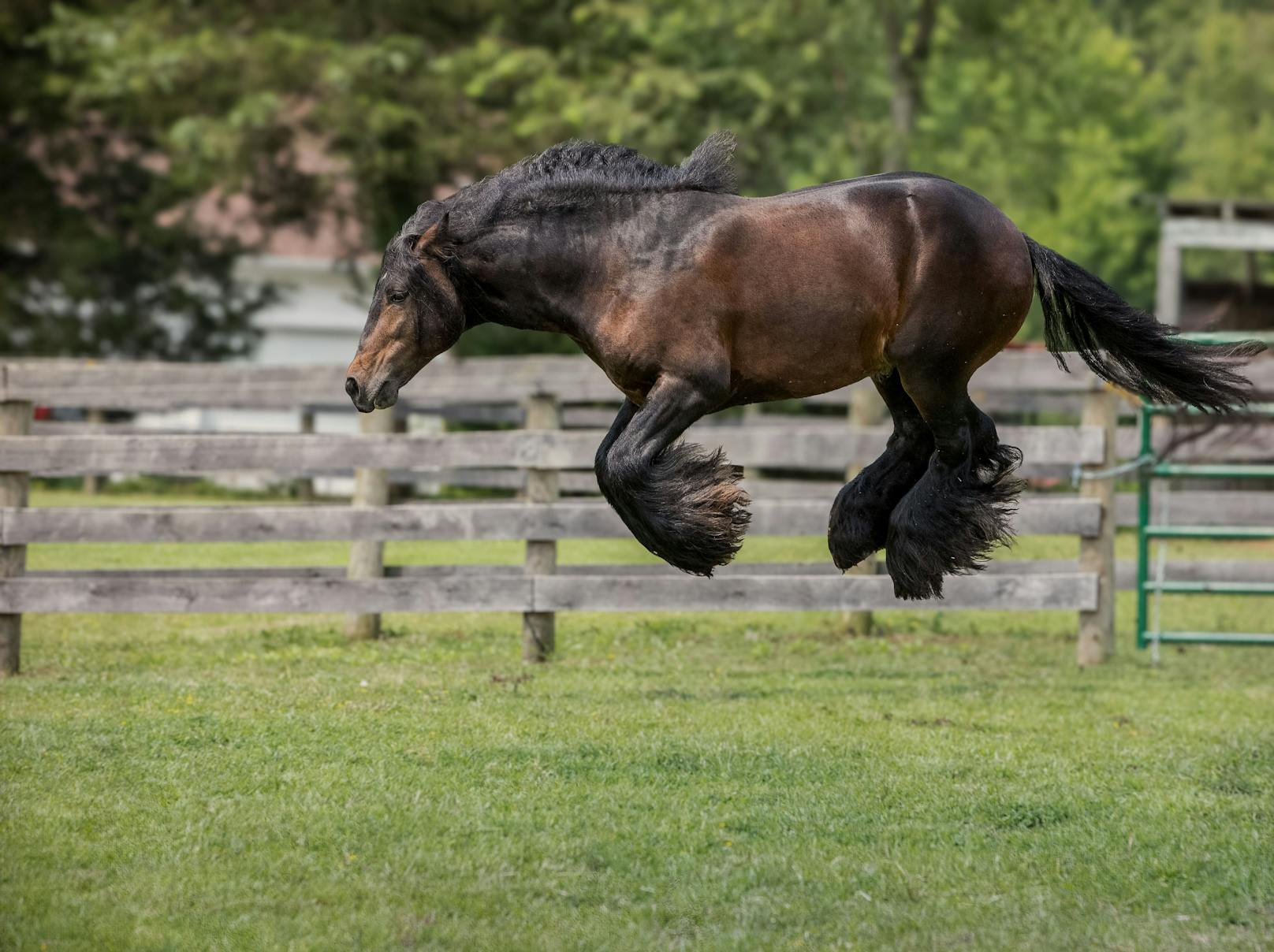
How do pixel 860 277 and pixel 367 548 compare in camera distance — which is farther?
pixel 367 548

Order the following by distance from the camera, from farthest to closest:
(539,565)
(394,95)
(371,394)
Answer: (394,95), (539,565), (371,394)

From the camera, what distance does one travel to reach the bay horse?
4902 millimetres

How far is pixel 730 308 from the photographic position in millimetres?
4922

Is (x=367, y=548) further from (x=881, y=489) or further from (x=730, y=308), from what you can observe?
(x=730, y=308)

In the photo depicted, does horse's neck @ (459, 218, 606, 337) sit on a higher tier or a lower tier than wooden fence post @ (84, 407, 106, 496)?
higher

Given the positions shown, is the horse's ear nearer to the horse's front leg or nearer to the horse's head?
the horse's head

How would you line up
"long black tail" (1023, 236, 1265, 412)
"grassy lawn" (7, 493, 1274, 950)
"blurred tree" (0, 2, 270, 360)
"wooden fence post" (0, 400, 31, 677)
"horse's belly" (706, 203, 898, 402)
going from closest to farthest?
"grassy lawn" (7, 493, 1274, 950), "horse's belly" (706, 203, 898, 402), "long black tail" (1023, 236, 1265, 412), "wooden fence post" (0, 400, 31, 677), "blurred tree" (0, 2, 270, 360)

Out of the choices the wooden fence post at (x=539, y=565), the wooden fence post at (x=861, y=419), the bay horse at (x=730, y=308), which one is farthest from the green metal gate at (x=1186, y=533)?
the bay horse at (x=730, y=308)

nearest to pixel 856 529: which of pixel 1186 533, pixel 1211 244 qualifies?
pixel 1186 533

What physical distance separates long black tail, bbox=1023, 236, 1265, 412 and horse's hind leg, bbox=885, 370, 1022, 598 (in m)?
0.44

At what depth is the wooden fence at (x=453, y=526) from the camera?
8703 mm

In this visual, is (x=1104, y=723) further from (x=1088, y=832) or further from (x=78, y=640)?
(x=78, y=640)

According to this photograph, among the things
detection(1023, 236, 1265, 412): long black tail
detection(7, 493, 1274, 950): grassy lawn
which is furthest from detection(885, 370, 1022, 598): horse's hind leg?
detection(7, 493, 1274, 950): grassy lawn

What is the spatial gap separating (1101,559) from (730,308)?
18.2ft
